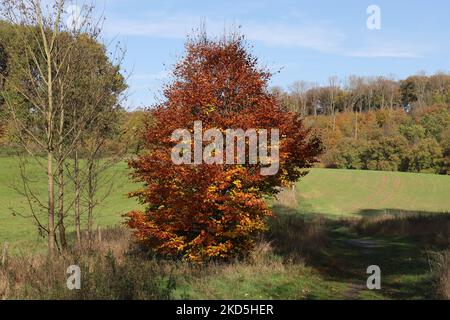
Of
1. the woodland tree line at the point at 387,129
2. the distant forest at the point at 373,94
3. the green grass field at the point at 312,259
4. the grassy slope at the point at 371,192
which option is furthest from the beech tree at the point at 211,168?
the distant forest at the point at 373,94

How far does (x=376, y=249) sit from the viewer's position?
→ 18.9m

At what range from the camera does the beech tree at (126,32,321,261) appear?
39.8 feet

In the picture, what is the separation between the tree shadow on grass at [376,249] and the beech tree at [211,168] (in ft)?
7.71

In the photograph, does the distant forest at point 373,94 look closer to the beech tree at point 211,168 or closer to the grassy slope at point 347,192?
the grassy slope at point 347,192

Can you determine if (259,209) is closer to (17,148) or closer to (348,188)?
(17,148)

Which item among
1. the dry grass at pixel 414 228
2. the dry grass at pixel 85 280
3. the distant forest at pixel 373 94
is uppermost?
the distant forest at pixel 373 94

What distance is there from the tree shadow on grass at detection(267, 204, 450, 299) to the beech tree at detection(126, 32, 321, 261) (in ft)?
7.71

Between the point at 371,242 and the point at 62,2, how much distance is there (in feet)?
56.9

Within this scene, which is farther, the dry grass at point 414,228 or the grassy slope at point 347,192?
the grassy slope at point 347,192

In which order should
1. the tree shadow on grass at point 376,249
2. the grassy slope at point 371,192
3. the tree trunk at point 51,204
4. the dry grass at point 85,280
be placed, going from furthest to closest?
the grassy slope at point 371,192 < the tree shadow on grass at point 376,249 < the tree trunk at point 51,204 < the dry grass at point 85,280

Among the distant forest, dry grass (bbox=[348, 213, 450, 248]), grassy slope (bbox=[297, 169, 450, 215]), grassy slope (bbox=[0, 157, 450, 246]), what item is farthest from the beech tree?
the distant forest

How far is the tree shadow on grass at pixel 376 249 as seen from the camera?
12000 mm

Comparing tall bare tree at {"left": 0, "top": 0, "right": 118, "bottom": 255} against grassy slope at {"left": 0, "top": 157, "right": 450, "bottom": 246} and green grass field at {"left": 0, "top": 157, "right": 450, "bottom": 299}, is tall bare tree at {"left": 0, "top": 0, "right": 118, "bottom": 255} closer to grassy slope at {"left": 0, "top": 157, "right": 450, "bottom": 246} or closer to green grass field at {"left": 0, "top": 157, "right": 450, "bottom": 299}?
green grass field at {"left": 0, "top": 157, "right": 450, "bottom": 299}

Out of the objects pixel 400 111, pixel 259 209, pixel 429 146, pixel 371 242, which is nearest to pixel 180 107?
pixel 259 209
